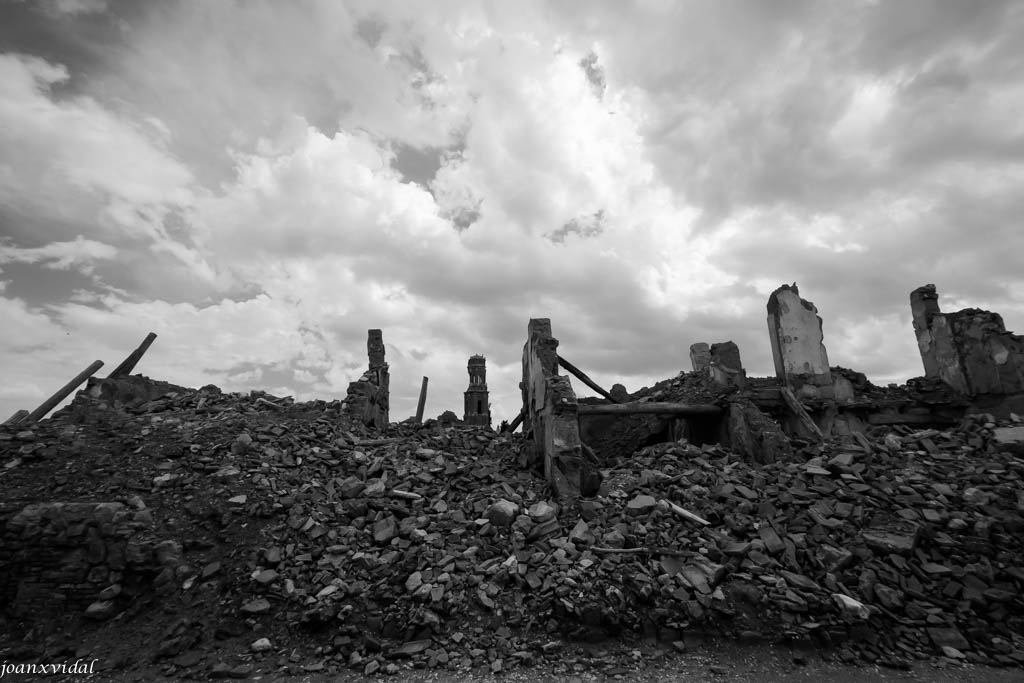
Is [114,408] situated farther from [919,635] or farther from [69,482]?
[919,635]

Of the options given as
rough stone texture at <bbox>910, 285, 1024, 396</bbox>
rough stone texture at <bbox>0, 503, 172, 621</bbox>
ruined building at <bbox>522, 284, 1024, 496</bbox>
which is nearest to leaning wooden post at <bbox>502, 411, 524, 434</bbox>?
ruined building at <bbox>522, 284, 1024, 496</bbox>

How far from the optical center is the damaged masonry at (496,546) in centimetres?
450

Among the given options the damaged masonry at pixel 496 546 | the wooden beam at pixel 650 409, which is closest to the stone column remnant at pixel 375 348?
the damaged masonry at pixel 496 546

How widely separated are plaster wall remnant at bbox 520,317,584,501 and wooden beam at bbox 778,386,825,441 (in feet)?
15.8

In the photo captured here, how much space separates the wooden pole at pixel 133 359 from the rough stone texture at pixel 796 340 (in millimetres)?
14806

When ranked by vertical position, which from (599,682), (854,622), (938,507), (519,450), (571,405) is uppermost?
(571,405)

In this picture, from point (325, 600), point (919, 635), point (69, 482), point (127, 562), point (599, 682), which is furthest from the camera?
point (69, 482)

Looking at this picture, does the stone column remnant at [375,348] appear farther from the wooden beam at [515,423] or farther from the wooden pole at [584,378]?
the wooden pole at [584,378]

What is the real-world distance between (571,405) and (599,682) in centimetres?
385

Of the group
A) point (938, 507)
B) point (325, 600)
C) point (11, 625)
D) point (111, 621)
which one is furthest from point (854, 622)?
point (11, 625)

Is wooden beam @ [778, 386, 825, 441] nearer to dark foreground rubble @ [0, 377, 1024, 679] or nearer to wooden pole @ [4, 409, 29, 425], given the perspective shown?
dark foreground rubble @ [0, 377, 1024, 679]

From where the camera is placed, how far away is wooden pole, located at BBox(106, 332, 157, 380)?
36.1ft

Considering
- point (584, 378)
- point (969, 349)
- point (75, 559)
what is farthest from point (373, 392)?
point (969, 349)

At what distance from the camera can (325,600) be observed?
4965 mm
